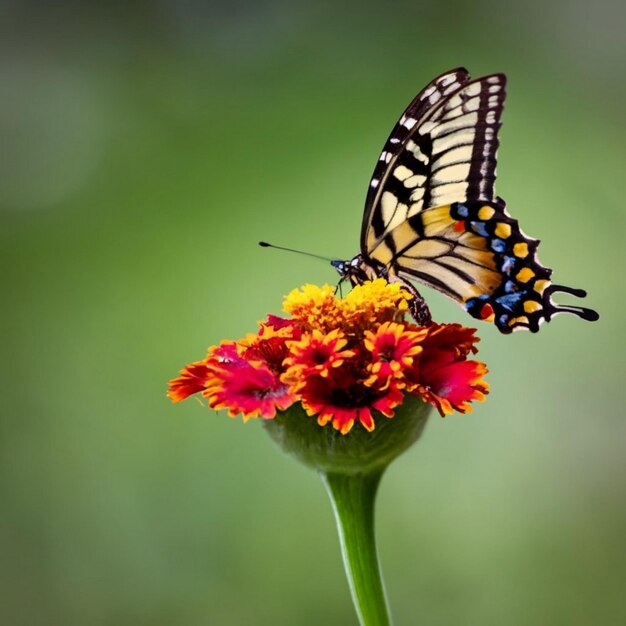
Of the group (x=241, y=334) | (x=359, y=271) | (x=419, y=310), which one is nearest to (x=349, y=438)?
(x=419, y=310)

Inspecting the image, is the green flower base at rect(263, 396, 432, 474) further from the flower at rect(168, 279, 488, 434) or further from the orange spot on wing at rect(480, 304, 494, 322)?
the orange spot on wing at rect(480, 304, 494, 322)

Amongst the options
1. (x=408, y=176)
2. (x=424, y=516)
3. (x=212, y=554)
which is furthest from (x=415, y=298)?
(x=212, y=554)

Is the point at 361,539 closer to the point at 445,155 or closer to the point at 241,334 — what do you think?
the point at 445,155

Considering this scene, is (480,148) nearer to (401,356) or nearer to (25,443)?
(401,356)

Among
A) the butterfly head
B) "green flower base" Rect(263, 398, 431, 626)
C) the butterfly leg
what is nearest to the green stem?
"green flower base" Rect(263, 398, 431, 626)

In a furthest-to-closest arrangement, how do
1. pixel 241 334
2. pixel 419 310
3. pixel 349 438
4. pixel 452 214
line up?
1. pixel 241 334
2. pixel 452 214
3. pixel 419 310
4. pixel 349 438

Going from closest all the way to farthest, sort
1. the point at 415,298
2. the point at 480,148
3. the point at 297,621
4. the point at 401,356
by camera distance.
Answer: the point at 401,356
the point at 415,298
the point at 480,148
the point at 297,621
